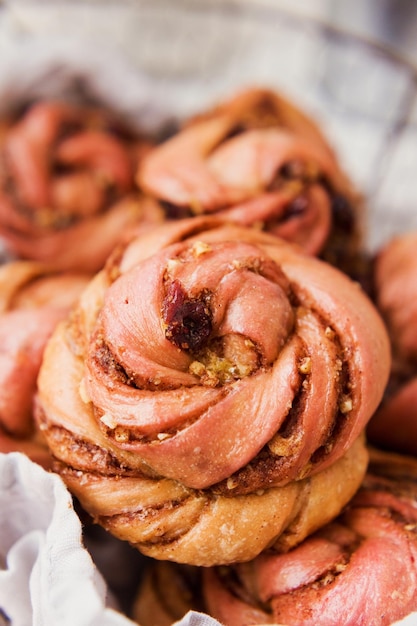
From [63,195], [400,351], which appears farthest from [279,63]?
[400,351]

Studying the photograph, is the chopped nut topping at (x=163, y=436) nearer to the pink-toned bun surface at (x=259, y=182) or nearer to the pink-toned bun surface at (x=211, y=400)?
the pink-toned bun surface at (x=211, y=400)

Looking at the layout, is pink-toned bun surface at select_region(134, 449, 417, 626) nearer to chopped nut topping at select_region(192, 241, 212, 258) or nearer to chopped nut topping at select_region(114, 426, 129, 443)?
chopped nut topping at select_region(114, 426, 129, 443)

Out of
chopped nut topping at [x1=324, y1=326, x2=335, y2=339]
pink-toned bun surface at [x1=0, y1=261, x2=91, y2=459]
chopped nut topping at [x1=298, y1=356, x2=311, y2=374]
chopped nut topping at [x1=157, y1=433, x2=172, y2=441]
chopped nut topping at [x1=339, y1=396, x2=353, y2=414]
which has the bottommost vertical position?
pink-toned bun surface at [x1=0, y1=261, x2=91, y2=459]

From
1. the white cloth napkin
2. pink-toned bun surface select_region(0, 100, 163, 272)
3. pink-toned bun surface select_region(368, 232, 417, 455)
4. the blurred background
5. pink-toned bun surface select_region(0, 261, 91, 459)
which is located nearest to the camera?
the white cloth napkin

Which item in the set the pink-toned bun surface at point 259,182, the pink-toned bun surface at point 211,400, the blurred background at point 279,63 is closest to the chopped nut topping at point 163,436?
the pink-toned bun surface at point 211,400

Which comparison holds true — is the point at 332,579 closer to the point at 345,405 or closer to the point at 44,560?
the point at 345,405

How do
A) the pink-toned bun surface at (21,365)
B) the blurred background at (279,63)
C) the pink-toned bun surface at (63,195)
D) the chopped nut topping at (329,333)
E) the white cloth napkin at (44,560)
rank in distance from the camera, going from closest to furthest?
1. the white cloth napkin at (44,560)
2. the chopped nut topping at (329,333)
3. the pink-toned bun surface at (21,365)
4. the pink-toned bun surface at (63,195)
5. the blurred background at (279,63)

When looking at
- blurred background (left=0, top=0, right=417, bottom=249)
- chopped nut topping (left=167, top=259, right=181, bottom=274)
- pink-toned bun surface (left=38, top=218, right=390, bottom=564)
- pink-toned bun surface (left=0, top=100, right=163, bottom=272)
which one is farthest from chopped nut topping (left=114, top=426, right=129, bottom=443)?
blurred background (left=0, top=0, right=417, bottom=249)
